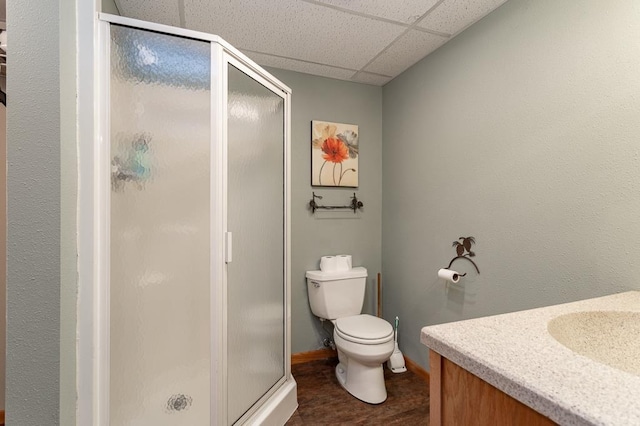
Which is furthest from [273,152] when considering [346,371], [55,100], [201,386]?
[346,371]

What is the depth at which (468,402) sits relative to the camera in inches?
23.7

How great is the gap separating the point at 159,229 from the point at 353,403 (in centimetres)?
155

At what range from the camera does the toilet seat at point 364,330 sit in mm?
1753

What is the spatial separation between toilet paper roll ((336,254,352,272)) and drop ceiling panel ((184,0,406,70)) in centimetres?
148

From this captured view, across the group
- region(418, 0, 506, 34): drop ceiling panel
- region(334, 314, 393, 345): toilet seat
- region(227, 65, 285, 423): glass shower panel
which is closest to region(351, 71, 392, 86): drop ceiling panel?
region(418, 0, 506, 34): drop ceiling panel

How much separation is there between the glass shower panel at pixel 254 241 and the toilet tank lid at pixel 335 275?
0.39m

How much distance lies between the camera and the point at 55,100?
88cm

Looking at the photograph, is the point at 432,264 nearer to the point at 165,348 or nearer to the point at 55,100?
the point at 165,348

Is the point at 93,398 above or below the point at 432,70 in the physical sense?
below

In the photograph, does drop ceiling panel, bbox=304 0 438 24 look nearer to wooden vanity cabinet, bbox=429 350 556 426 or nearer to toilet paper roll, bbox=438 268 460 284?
toilet paper roll, bbox=438 268 460 284

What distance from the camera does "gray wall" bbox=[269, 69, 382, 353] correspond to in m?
2.27

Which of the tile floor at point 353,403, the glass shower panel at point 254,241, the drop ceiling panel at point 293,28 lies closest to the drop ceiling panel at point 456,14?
the drop ceiling panel at point 293,28

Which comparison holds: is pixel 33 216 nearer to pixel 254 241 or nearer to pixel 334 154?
pixel 254 241

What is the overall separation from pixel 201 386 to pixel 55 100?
1.24 m
